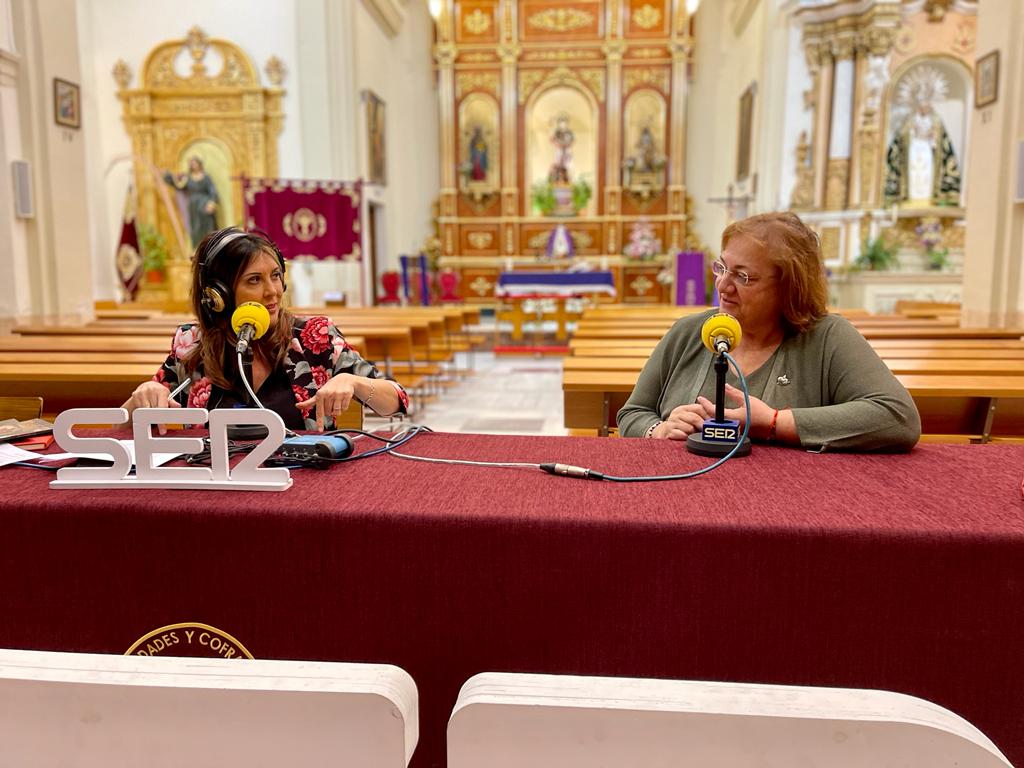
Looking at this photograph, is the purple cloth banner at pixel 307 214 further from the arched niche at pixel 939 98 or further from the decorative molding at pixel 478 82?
the arched niche at pixel 939 98

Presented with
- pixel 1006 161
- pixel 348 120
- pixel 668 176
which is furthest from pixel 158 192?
pixel 1006 161

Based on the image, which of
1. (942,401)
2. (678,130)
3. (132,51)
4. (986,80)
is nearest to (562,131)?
(678,130)

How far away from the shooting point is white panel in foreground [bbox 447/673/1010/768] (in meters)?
0.74

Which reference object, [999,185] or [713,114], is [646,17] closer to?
[713,114]

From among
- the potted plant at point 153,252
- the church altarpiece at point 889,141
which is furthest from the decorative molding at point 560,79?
the potted plant at point 153,252

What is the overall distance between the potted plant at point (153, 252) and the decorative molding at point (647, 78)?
9.42m

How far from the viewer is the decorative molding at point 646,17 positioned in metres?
15.9

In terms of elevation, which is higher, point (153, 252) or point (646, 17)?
point (646, 17)

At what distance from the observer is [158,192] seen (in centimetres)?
1185

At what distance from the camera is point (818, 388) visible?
6.30 ft

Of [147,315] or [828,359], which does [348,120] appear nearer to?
[147,315]

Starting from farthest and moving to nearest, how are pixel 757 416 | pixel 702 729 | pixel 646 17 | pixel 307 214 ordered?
pixel 646 17 → pixel 307 214 → pixel 757 416 → pixel 702 729

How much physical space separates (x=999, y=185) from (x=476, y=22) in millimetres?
12489

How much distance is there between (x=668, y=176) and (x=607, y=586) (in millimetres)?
15767
